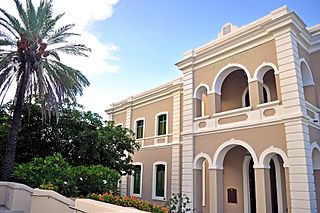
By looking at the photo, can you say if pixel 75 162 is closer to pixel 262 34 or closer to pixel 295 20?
pixel 262 34

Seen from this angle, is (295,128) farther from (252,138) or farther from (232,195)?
(232,195)

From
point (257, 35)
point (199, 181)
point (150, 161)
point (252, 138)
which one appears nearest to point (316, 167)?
point (252, 138)

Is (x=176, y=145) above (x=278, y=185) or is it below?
above

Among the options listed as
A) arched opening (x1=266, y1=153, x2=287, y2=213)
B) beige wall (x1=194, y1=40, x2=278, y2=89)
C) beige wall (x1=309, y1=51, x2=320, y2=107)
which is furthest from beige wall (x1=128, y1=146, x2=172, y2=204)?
beige wall (x1=309, y1=51, x2=320, y2=107)

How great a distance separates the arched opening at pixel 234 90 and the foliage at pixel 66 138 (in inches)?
240

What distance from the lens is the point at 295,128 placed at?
9.59 meters

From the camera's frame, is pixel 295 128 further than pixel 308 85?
No

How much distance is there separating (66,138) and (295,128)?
1023cm

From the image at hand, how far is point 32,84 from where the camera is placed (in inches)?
476

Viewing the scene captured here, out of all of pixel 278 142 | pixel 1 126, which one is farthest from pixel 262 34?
pixel 1 126

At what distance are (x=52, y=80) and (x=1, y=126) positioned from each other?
3.27 m

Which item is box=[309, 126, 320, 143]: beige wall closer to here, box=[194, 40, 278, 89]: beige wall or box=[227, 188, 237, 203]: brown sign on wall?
box=[194, 40, 278, 89]: beige wall

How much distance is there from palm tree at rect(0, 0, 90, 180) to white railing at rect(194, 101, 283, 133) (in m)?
6.32

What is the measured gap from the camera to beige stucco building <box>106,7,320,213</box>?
32.0 ft
